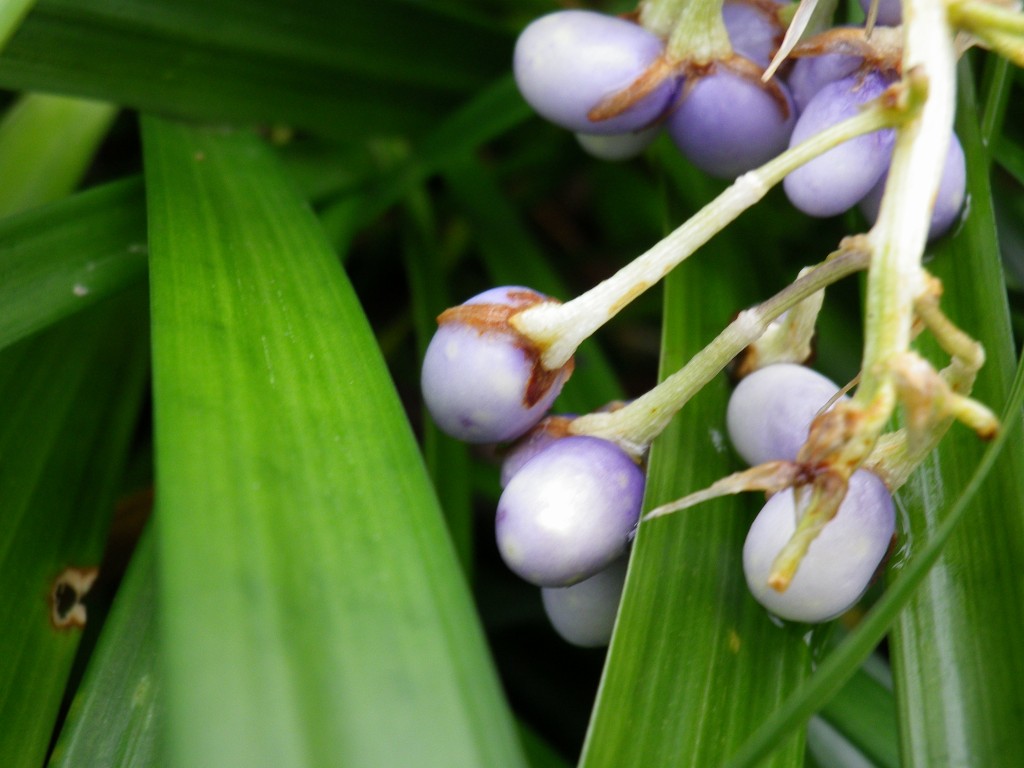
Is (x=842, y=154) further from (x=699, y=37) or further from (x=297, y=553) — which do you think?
(x=297, y=553)

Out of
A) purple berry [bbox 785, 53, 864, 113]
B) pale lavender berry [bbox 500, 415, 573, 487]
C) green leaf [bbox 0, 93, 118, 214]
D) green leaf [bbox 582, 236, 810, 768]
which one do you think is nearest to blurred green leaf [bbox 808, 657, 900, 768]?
green leaf [bbox 582, 236, 810, 768]

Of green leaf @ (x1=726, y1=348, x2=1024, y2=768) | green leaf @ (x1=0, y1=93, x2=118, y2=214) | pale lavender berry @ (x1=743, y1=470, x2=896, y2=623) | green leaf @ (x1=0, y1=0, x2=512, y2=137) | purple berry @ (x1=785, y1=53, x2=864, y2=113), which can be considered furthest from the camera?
green leaf @ (x1=0, y1=93, x2=118, y2=214)

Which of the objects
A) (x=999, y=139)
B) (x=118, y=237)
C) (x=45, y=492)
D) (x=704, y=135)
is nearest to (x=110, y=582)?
(x=45, y=492)

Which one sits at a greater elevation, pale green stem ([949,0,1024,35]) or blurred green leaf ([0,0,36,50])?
blurred green leaf ([0,0,36,50])

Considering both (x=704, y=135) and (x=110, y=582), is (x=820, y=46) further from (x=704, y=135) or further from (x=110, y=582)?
(x=110, y=582)

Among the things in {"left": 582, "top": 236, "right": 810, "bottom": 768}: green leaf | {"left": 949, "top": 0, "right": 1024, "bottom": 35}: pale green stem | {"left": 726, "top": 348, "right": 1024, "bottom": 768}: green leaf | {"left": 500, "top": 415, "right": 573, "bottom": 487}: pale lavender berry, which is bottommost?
{"left": 582, "top": 236, "right": 810, "bottom": 768}: green leaf

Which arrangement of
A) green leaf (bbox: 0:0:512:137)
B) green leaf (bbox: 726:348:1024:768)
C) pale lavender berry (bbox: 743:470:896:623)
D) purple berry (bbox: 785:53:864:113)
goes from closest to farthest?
green leaf (bbox: 726:348:1024:768) < pale lavender berry (bbox: 743:470:896:623) < purple berry (bbox: 785:53:864:113) < green leaf (bbox: 0:0:512:137)

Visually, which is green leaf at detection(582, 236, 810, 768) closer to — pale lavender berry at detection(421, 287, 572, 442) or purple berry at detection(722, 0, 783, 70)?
pale lavender berry at detection(421, 287, 572, 442)
